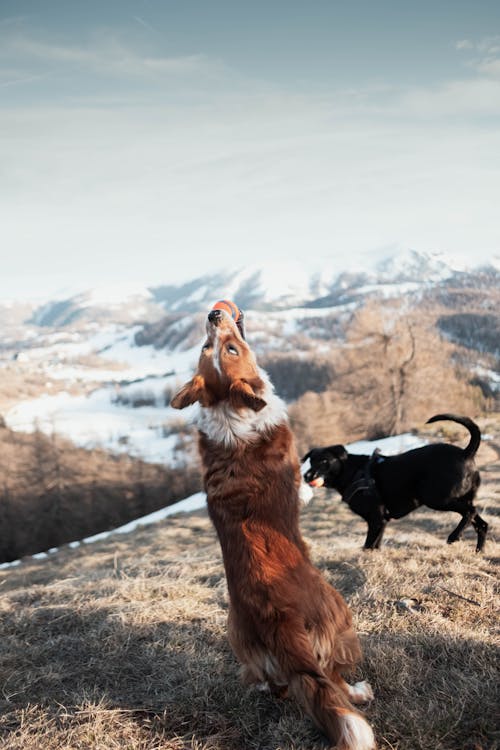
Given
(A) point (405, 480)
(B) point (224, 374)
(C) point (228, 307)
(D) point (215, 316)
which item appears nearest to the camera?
(B) point (224, 374)

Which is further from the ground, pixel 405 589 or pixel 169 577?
pixel 405 589

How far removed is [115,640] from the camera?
13.8 feet

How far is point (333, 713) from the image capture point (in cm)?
256

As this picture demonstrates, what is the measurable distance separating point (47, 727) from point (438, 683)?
8.35 feet

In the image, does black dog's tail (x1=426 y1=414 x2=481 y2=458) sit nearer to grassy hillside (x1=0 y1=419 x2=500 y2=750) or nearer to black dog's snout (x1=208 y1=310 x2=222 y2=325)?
grassy hillside (x1=0 y1=419 x2=500 y2=750)

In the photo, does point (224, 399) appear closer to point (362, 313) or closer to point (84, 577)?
point (84, 577)

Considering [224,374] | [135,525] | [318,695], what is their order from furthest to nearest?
1. [135,525]
2. [224,374]
3. [318,695]

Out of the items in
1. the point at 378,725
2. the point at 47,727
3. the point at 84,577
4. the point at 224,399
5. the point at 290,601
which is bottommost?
the point at 84,577

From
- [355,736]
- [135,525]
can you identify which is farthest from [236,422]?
Result: [135,525]

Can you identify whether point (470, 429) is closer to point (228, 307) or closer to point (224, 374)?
point (228, 307)

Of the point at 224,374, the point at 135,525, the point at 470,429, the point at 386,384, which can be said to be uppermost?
the point at 224,374

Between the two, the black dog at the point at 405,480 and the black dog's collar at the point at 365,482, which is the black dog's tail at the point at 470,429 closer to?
the black dog at the point at 405,480

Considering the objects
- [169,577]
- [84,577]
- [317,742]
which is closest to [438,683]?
[317,742]

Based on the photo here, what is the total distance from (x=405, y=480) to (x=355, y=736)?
13.2ft
